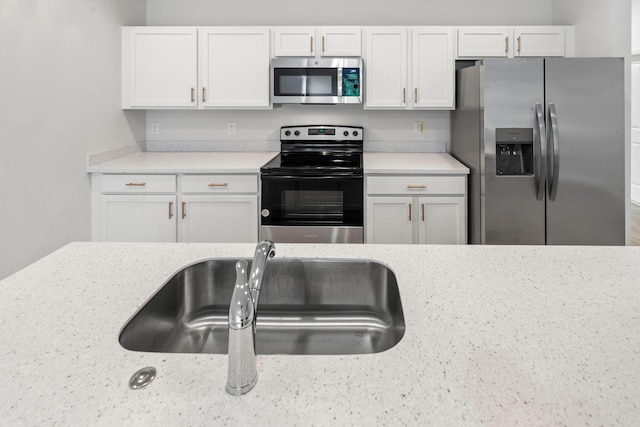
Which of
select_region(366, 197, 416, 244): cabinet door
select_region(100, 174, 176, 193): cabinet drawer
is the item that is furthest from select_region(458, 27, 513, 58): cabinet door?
select_region(100, 174, 176, 193): cabinet drawer

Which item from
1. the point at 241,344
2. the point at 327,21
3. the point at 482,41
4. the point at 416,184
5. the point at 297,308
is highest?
the point at 327,21

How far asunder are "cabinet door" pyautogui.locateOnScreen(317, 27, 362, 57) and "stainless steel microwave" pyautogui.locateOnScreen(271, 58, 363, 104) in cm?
11

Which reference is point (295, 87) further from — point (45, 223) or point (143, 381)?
point (143, 381)

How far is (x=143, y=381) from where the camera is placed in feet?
2.12

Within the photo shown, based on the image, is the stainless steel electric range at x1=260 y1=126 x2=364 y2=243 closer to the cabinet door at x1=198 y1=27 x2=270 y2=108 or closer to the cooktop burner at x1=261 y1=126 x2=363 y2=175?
the cooktop burner at x1=261 y1=126 x2=363 y2=175

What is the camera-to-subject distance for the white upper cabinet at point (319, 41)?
3.34 meters

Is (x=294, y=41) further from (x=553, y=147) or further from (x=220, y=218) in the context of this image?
(x=553, y=147)

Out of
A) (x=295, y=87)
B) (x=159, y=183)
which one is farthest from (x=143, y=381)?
(x=295, y=87)

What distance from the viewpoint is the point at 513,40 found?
3334 mm

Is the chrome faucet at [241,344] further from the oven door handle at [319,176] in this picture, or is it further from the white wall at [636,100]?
the white wall at [636,100]

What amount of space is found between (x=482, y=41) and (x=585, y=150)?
115 cm

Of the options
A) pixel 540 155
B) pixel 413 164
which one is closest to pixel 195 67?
pixel 413 164

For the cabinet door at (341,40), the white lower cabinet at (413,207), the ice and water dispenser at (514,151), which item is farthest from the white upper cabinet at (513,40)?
the white lower cabinet at (413,207)

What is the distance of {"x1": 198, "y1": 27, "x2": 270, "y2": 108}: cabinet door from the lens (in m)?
3.36
